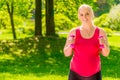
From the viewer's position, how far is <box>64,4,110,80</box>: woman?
5.90 m

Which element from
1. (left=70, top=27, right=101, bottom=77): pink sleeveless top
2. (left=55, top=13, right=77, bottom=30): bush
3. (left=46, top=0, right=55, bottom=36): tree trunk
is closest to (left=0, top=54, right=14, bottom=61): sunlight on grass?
(left=46, top=0, right=55, bottom=36): tree trunk

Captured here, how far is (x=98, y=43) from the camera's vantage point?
5.91 m

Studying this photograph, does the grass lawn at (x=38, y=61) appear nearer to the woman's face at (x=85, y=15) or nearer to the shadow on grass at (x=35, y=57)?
the shadow on grass at (x=35, y=57)

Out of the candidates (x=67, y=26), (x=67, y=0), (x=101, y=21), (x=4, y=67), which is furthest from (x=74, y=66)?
(x=101, y=21)

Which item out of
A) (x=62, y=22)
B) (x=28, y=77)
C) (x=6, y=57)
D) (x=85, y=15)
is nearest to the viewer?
(x=85, y=15)

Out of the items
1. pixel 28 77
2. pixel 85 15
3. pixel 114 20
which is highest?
pixel 85 15

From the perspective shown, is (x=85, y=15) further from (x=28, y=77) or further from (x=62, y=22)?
(x=62, y=22)

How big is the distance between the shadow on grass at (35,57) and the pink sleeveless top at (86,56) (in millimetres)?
8254

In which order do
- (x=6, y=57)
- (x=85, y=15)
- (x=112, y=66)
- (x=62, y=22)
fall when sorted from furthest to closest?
(x=62, y=22)
(x=6, y=57)
(x=112, y=66)
(x=85, y=15)

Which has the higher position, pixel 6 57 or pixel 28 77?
pixel 28 77

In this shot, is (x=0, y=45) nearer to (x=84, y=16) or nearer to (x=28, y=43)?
(x=28, y=43)

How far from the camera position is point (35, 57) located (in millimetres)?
19609

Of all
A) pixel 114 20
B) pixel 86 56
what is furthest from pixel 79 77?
pixel 114 20

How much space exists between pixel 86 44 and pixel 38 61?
503 inches
